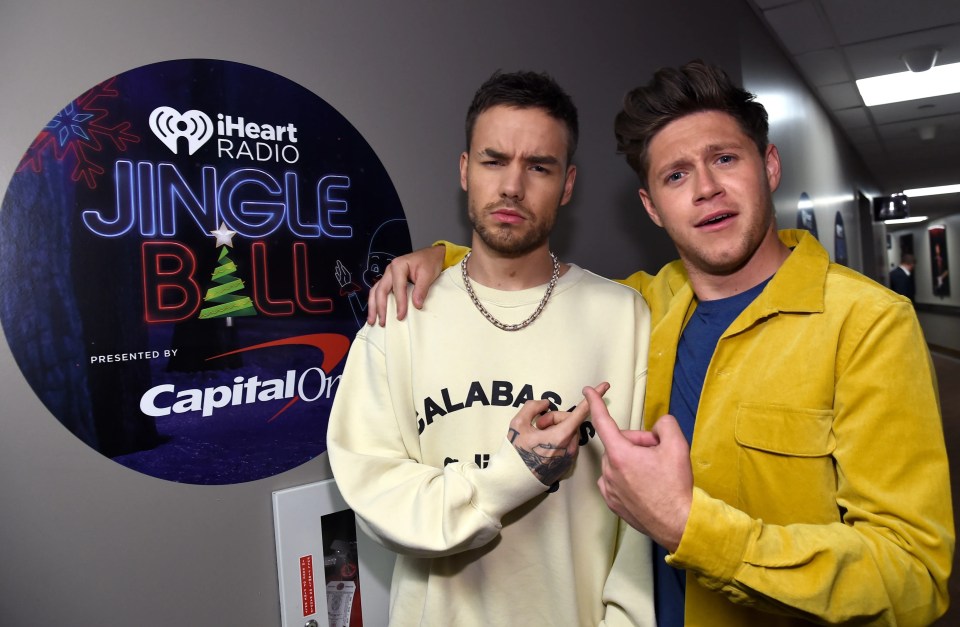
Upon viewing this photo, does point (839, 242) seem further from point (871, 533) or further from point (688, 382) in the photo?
point (871, 533)

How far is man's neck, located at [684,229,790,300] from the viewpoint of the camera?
1.34 metres

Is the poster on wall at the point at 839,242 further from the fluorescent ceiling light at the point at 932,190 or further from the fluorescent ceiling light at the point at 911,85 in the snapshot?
the fluorescent ceiling light at the point at 932,190

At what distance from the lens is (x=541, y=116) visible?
1430 mm

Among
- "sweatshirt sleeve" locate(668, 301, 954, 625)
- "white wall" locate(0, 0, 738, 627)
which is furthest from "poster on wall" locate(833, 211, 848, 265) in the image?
"sweatshirt sleeve" locate(668, 301, 954, 625)

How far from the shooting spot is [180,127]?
133cm

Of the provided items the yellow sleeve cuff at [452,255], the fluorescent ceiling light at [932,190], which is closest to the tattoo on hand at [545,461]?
the yellow sleeve cuff at [452,255]

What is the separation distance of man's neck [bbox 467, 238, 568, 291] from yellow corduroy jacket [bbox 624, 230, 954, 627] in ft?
1.11

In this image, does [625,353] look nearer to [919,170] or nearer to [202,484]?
[202,484]

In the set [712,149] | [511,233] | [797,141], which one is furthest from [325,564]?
[797,141]

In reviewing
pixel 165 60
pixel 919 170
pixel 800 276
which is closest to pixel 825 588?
pixel 800 276

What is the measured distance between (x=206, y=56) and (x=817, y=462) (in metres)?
1.44

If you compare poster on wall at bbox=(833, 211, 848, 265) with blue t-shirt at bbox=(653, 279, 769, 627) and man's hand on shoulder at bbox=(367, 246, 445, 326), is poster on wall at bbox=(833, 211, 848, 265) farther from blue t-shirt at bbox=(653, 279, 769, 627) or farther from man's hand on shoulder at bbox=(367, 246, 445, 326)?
man's hand on shoulder at bbox=(367, 246, 445, 326)

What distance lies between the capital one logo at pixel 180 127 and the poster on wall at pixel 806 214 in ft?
13.5

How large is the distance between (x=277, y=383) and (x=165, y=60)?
0.72 m
